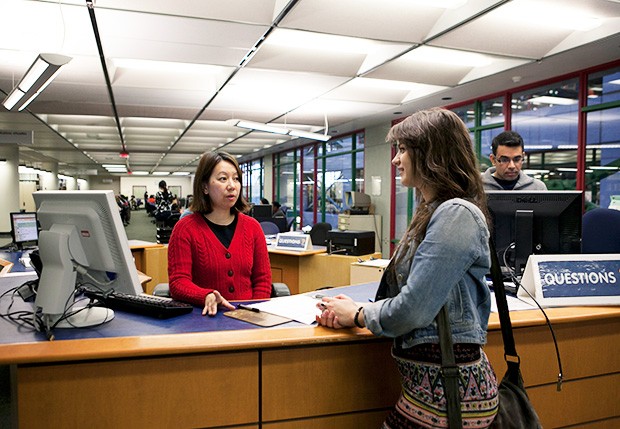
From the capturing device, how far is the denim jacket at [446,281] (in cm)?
115

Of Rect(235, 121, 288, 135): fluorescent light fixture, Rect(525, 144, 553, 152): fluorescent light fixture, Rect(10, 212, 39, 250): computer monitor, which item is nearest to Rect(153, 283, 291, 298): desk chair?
Rect(10, 212, 39, 250): computer monitor

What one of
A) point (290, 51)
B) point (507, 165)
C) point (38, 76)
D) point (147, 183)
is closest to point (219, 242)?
point (507, 165)

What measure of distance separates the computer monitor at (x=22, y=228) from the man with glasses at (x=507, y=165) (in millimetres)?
4638

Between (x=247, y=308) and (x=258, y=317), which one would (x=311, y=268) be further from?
(x=258, y=317)

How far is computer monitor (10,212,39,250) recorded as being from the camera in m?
5.12

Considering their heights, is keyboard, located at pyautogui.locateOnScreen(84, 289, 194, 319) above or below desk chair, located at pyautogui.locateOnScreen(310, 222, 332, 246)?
above

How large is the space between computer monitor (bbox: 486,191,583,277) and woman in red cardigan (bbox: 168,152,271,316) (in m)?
1.24

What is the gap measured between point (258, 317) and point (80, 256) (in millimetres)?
662

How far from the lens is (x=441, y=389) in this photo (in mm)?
1217

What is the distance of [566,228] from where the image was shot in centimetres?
221

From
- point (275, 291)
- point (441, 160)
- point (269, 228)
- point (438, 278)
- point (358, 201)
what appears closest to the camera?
point (438, 278)

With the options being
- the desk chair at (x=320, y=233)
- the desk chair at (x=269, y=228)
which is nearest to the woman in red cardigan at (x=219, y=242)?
the desk chair at (x=320, y=233)

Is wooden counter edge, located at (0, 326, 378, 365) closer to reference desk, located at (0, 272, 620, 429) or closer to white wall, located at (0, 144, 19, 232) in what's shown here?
reference desk, located at (0, 272, 620, 429)

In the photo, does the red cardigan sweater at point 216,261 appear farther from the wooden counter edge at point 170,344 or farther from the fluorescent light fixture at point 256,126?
the fluorescent light fixture at point 256,126
